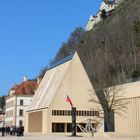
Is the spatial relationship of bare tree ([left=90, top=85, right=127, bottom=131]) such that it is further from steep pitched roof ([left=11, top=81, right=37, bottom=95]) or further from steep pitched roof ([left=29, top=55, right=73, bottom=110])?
steep pitched roof ([left=11, top=81, right=37, bottom=95])

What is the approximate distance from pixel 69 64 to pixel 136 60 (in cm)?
2544

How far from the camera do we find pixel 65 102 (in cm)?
6594

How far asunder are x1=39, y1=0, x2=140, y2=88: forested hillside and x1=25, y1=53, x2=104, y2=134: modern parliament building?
12268 millimetres

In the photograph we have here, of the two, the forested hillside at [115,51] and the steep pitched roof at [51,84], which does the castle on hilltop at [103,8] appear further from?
the steep pitched roof at [51,84]

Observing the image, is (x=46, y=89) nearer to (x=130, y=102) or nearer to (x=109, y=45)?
(x=130, y=102)

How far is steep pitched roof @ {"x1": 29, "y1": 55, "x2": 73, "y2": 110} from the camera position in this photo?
67.7m

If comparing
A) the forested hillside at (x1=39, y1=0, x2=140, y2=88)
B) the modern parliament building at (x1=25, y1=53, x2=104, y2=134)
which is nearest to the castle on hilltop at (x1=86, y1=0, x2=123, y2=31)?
the forested hillside at (x1=39, y1=0, x2=140, y2=88)

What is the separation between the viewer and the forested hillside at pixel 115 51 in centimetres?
8725

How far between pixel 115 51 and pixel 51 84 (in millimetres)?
33366

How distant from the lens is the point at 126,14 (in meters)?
123

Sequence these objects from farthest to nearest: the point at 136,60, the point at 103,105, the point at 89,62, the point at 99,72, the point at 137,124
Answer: the point at 89,62 < the point at 99,72 < the point at 136,60 < the point at 103,105 < the point at 137,124

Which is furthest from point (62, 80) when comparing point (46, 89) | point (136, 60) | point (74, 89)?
point (136, 60)

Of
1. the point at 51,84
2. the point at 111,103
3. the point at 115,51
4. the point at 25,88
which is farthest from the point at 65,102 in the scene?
the point at 25,88

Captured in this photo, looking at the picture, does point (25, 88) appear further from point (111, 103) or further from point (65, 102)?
point (111, 103)
